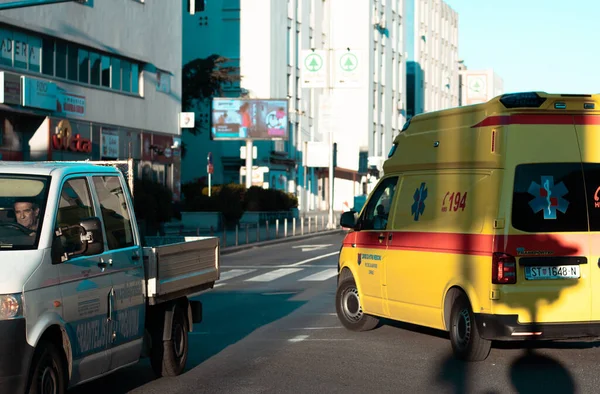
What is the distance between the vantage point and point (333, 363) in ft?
34.7

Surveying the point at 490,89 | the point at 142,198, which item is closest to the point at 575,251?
the point at 142,198

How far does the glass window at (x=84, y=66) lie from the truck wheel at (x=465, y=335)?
107 feet

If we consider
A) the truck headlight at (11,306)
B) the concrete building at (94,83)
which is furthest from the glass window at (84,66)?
the truck headlight at (11,306)

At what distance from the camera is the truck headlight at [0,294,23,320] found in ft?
22.2

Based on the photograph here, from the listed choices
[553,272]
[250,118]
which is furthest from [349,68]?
[553,272]

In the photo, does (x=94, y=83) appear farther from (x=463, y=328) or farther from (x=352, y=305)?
(x=463, y=328)

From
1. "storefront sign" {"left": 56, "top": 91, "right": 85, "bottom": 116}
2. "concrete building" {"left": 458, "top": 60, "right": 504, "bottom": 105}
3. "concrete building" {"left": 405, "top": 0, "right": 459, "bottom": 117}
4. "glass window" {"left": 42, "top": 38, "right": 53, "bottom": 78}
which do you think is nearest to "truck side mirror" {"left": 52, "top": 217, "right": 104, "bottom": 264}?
Result: "glass window" {"left": 42, "top": 38, "right": 53, "bottom": 78}

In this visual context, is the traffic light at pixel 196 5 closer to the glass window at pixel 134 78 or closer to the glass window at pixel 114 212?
the glass window at pixel 114 212

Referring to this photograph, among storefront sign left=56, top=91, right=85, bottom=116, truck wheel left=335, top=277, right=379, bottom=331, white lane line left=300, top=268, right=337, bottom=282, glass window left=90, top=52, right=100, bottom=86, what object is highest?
glass window left=90, top=52, right=100, bottom=86

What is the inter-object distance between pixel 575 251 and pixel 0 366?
18.8ft

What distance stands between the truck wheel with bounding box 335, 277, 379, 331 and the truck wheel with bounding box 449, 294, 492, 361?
2383mm

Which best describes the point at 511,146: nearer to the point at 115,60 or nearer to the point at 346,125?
the point at 115,60

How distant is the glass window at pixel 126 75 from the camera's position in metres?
45.2

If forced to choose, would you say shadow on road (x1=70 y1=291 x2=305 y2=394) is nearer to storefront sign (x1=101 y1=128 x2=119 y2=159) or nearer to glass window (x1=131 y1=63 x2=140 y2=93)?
storefront sign (x1=101 y1=128 x2=119 y2=159)
